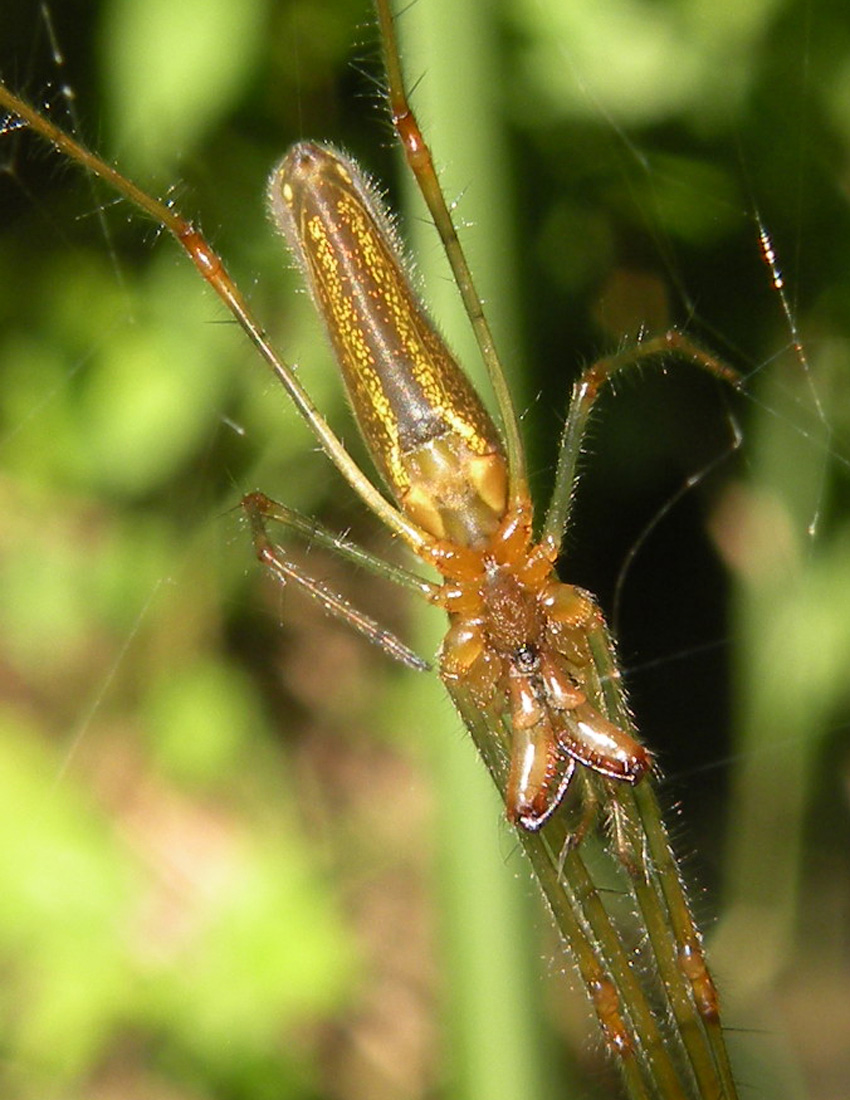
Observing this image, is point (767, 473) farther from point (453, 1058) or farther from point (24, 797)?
point (24, 797)

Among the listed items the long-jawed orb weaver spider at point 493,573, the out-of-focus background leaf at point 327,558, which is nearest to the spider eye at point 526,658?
the long-jawed orb weaver spider at point 493,573

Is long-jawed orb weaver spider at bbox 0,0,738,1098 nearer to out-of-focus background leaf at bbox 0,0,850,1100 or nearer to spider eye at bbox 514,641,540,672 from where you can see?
spider eye at bbox 514,641,540,672

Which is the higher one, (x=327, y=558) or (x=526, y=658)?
(x=327, y=558)

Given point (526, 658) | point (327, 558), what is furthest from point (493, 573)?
point (327, 558)

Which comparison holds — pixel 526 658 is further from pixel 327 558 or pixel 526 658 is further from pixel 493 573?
pixel 327 558

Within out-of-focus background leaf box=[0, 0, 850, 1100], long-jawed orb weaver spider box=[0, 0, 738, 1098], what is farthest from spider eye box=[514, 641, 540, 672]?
out-of-focus background leaf box=[0, 0, 850, 1100]

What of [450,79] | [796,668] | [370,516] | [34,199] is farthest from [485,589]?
[34,199]

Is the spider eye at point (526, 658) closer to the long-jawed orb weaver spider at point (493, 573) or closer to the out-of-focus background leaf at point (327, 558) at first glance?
the long-jawed orb weaver spider at point (493, 573)
